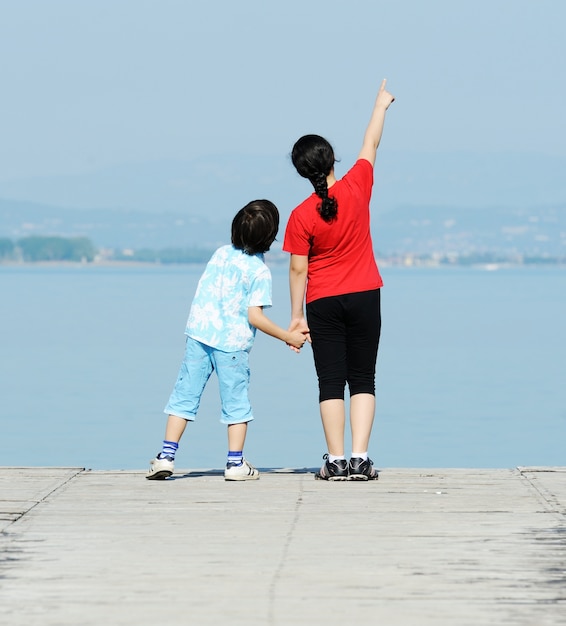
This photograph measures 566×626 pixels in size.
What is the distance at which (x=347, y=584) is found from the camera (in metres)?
4.65

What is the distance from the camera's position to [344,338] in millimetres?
7066

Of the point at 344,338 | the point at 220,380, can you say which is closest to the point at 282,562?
the point at 220,380

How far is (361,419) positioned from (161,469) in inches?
43.0

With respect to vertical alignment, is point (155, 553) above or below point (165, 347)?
above

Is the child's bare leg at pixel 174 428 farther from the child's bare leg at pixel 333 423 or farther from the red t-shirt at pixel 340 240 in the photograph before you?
the red t-shirt at pixel 340 240

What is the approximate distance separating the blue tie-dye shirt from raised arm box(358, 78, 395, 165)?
2.66 ft

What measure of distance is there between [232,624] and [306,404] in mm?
21880

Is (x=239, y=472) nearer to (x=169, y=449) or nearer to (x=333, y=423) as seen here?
(x=169, y=449)

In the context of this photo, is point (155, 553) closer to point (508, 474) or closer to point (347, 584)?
point (347, 584)

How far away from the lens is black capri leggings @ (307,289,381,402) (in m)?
6.93

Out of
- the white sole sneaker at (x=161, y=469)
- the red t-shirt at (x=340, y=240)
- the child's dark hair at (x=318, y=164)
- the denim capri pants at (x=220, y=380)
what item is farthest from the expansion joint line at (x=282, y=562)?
the child's dark hair at (x=318, y=164)

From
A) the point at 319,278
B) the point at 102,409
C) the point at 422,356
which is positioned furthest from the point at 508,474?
the point at 422,356

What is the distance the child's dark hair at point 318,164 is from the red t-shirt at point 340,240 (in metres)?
0.05

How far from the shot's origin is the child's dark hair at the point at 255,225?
685cm
